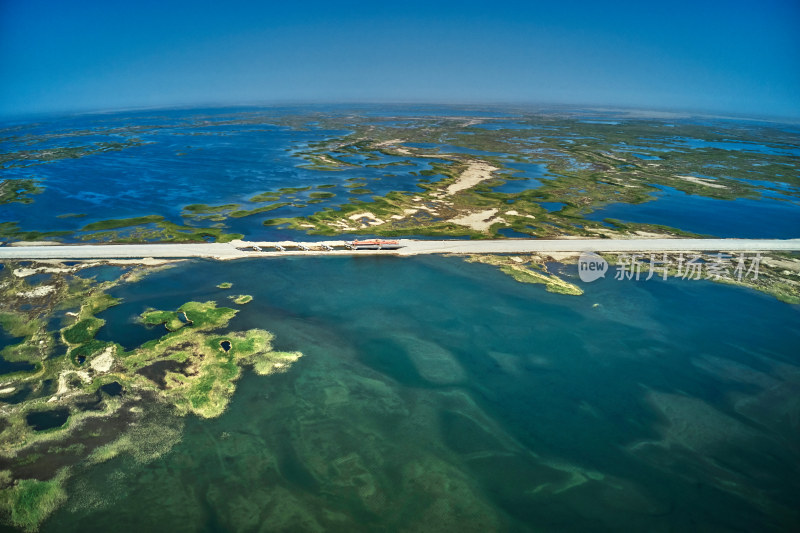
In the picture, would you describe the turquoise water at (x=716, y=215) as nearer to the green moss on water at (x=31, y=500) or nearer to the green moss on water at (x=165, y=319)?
the green moss on water at (x=165, y=319)

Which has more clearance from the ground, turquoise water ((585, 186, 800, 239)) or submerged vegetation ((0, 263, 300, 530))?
turquoise water ((585, 186, 800, 239))

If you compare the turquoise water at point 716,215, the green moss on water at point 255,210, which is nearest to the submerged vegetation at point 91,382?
the green moss on water at point 255,210

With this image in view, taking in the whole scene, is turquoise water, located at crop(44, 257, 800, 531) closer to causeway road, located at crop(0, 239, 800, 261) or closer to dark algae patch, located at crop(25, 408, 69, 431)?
dark algae patch, located at crop(25, 408, 69, 431)

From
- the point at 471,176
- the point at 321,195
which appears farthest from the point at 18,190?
the point at 471,176

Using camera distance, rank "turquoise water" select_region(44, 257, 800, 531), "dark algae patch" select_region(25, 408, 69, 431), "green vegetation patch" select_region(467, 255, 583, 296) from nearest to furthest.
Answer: "turquoise water" select_region(44, 257, 800, 531) < "dark algae patch" select_region(25, 408, 69, 431) < "green vegetation patch" select_region(467, 255, 583, 296)

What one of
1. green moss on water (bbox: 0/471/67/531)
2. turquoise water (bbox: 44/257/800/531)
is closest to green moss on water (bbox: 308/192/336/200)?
turquoise water (bbox: 44/257/800/531)

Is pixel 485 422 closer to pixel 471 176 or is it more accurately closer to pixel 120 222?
pixel 120 222

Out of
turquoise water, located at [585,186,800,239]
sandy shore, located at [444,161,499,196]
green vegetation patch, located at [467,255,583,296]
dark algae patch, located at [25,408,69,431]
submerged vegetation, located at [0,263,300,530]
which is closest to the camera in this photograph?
submerged vegetation, located at [0,263,300,530]
